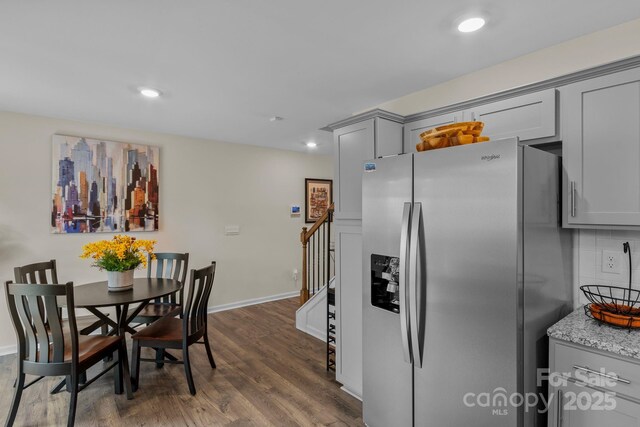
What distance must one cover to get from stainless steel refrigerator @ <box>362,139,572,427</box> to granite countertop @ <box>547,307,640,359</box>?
0.09 m

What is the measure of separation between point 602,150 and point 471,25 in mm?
960

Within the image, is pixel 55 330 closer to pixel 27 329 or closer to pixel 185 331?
pixel 27 329

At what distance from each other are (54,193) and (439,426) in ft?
13.8

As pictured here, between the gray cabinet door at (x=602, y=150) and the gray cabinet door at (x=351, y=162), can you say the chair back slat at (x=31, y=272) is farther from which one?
the gray cabinet door at (x=602, y=150)

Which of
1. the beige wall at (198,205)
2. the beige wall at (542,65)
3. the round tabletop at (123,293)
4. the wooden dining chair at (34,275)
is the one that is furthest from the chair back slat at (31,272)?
the beige wall at (542,65)

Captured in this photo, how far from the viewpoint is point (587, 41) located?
1946 millimetres

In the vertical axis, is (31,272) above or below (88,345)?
above

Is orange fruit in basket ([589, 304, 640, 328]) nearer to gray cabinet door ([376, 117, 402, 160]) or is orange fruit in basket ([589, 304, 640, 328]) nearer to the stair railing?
gray cabinet door ([376, 117, 402, 160])

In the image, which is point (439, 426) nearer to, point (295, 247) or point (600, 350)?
point (600, 350)

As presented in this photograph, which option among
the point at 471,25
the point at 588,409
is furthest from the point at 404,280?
the point at 471,25

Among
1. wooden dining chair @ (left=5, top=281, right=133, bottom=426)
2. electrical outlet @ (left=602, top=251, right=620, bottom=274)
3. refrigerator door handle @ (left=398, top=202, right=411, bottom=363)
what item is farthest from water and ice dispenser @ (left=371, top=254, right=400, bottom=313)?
wooden dining chair @ (left=5, top=281, right=133, bottom=426)

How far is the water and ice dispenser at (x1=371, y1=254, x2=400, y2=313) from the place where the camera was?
6.37 feet

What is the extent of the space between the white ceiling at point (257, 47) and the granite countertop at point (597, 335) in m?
1.62

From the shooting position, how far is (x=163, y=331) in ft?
9.16
